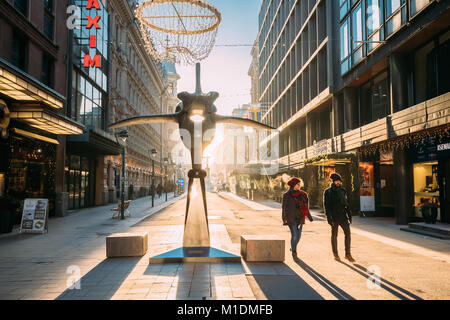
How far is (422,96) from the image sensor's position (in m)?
14.4

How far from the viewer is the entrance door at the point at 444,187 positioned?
13320 millimetres

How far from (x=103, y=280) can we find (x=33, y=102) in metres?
9.45

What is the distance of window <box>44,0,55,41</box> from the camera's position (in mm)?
16984

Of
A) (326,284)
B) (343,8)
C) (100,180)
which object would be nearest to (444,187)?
(326,284)

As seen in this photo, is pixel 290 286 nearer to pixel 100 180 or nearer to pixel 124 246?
pixel 124 246

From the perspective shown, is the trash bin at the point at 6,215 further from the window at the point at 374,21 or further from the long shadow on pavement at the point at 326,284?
the window at the point at 374,21

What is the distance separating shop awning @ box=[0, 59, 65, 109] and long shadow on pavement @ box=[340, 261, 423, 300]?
9987mm

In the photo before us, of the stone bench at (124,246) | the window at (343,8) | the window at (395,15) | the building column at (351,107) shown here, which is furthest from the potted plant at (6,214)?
the window at (343,8)

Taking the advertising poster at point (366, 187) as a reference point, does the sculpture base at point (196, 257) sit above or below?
below

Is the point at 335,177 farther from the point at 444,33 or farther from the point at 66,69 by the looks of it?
the point at 66,69

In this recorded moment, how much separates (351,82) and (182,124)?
14835 millimetres

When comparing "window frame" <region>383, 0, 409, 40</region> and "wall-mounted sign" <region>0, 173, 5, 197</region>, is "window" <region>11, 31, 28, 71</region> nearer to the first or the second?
"wall-mounted sign" <region>0, 173, 5, 197</region>

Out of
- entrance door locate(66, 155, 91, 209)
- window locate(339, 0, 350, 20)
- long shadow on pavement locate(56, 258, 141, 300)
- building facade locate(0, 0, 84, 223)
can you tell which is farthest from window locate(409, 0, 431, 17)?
entrance door locate(66, 155, 91, 209)

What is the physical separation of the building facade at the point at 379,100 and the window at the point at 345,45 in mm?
59
